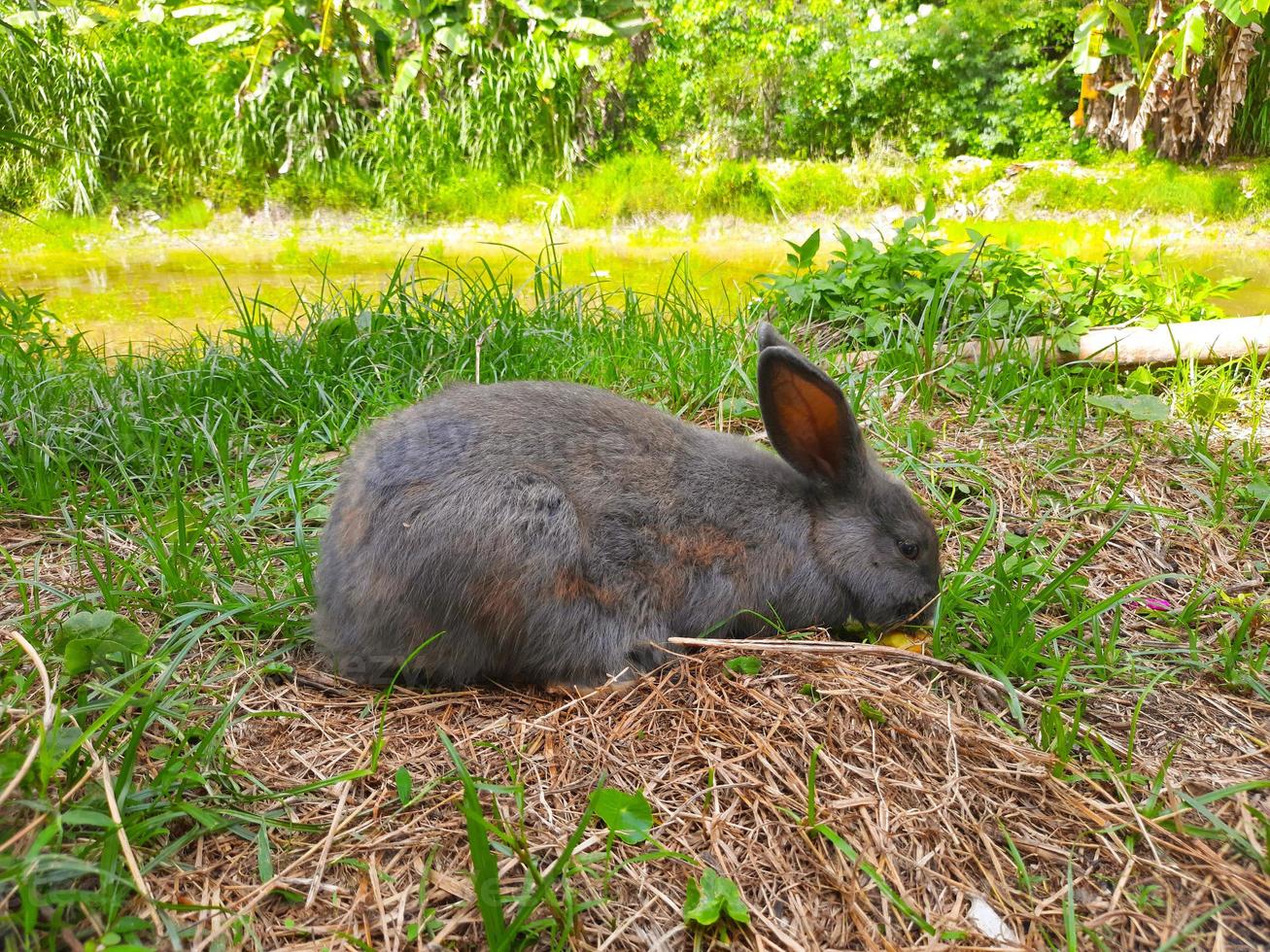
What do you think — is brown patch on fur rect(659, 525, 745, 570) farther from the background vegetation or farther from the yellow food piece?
the background vegetation

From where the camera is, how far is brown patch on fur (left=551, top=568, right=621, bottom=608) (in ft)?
7.94

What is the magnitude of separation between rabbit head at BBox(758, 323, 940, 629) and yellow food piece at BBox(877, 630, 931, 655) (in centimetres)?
5

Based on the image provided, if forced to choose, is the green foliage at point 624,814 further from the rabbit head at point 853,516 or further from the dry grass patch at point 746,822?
the rabbit head at point 853,516

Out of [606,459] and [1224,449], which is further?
[1224,449]

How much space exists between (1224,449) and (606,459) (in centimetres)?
254

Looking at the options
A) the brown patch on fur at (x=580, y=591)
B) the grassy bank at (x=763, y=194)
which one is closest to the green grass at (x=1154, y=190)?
the grassy bank at (x=763, y=194)

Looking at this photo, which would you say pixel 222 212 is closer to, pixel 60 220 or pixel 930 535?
pixel 60 220

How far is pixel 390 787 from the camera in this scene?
1.99 m

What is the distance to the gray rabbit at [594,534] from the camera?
7.64ft

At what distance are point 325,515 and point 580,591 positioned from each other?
3.75 feet

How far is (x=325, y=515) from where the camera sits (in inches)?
121

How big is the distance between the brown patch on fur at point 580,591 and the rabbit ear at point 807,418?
74 centimetres

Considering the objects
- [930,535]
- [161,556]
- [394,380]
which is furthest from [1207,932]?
[394,380]

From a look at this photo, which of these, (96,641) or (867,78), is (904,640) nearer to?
(96,641)
